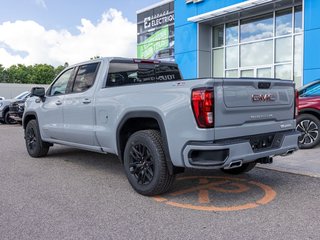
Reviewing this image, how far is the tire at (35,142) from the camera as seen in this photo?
24.3 ft

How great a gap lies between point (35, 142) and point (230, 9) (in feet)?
35.9

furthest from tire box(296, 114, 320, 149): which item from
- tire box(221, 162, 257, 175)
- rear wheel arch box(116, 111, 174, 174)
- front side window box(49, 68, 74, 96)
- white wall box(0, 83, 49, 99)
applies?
white wall box(0, 83, 49, 99)

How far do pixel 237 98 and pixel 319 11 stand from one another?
1087cm

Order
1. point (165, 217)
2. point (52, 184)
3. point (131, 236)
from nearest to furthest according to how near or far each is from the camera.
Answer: point (131, 236) < point (165, 217) < point (52, 184)

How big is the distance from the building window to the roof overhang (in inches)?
43.5

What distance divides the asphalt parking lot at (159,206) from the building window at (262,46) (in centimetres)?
929

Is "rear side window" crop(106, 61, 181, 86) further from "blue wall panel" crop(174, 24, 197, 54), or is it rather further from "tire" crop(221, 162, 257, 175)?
"blue wall panel" crop(174, 24, 197, 54)

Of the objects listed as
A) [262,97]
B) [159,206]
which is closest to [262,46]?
[262,97]

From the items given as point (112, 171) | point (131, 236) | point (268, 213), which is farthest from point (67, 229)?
point (112, 171)

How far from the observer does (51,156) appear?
7781 millimetres

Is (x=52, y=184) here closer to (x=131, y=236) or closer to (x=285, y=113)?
(x=131, y=236)

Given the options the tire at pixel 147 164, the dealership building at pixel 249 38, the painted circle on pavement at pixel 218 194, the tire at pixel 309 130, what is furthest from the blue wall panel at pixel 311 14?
the tire at pixel 147 164

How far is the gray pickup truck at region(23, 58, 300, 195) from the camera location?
13.0ft

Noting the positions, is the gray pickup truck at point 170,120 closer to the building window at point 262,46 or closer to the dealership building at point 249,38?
the dealership building at point 249,38
